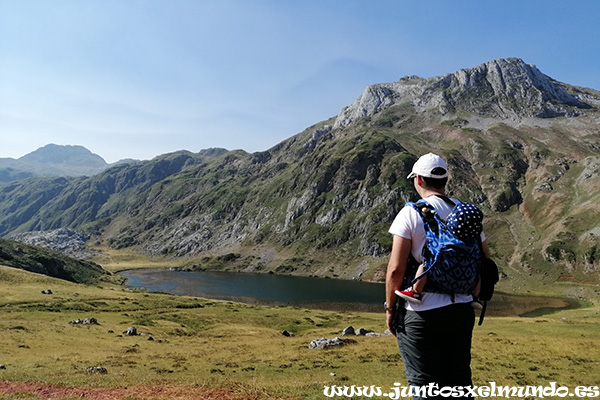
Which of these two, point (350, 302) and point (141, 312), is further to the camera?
point (350, 302)

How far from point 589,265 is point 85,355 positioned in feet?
710

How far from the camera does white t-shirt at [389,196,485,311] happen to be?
7.24 m

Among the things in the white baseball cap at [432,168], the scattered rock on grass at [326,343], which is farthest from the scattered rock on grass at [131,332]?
the white baseball cap at [432,168]

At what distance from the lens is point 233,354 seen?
47.6 meters

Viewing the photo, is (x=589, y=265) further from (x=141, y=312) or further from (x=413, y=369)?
(x=413, y=369)

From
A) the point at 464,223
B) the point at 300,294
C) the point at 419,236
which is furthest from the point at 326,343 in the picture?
the point at 300,294

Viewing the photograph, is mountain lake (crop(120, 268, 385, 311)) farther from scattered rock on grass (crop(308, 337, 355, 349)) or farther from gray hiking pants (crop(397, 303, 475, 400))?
gray hiking pants (crop(397, 303, 475, 400))

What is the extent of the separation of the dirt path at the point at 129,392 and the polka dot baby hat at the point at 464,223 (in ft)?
56.6

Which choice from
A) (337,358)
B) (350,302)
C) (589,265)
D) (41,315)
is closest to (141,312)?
(41,315)

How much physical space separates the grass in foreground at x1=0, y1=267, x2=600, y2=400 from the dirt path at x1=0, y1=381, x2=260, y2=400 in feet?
3.84

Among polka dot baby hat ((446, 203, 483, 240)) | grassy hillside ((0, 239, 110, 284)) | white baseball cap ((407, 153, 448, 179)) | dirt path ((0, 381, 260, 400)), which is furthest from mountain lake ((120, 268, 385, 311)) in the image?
polka dot baby hat ((446, 203, 483, 240))

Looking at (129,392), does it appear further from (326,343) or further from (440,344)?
(326,343)

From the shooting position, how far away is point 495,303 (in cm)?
14250

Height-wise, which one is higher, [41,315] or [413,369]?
[413,369]
